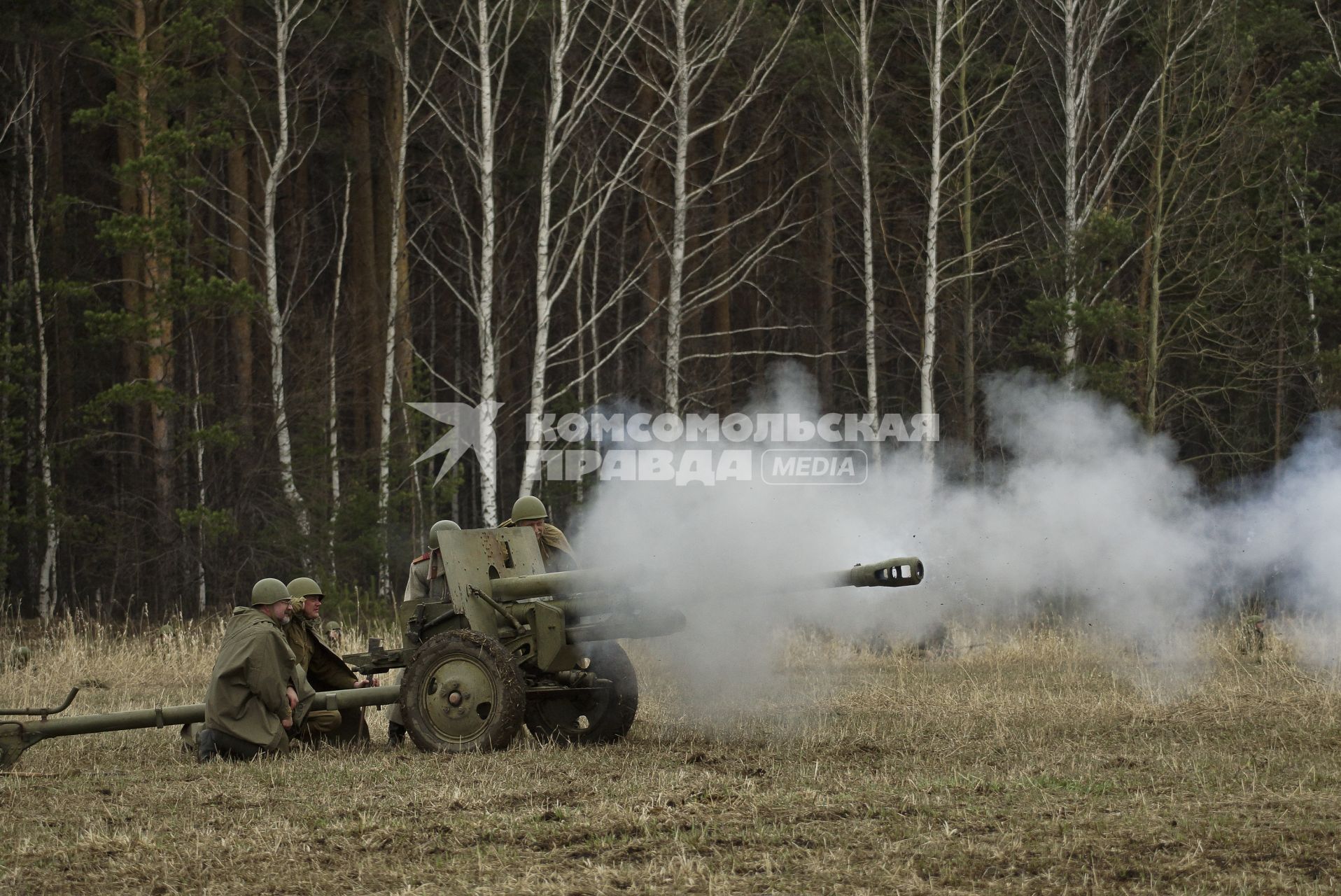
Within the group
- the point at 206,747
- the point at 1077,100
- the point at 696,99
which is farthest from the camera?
the point at 1077,100

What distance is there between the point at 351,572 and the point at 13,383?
646 centimetres

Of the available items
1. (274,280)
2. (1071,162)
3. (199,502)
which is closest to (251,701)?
Answer: (199,502)

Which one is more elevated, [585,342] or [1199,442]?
[585,342]

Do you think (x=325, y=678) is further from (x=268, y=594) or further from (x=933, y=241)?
(x=933, y=241)

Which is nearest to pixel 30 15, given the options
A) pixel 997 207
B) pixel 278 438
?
pixel 278 438

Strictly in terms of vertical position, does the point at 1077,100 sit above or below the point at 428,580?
above

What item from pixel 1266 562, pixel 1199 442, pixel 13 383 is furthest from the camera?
pixel 1199 442

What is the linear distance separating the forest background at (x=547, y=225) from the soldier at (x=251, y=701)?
8.67m

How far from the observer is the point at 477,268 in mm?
35094

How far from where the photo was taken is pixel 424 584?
42.3ft

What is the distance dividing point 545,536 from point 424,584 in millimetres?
1075

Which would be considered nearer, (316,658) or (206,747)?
(206,747)

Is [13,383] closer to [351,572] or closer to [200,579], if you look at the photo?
[200,579]

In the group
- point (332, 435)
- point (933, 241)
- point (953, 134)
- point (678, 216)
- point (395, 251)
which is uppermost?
point (953, 134)
